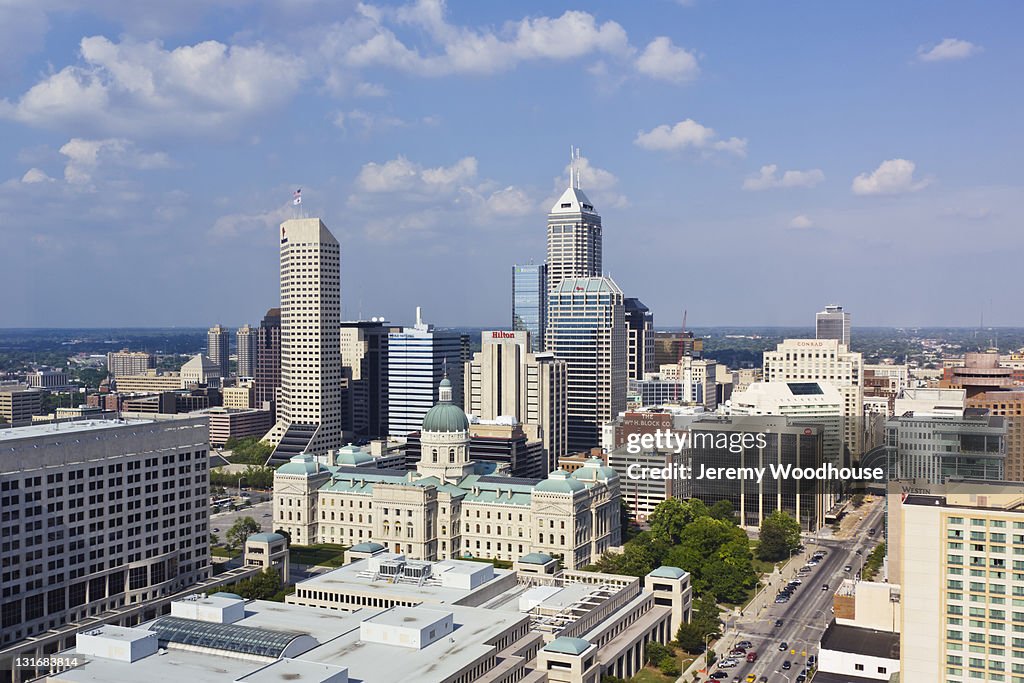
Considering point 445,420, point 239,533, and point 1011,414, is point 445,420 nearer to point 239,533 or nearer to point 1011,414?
point 239,533

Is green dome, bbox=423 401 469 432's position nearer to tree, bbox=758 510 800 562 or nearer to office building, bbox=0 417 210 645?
office building, bbox=0 417 210 645

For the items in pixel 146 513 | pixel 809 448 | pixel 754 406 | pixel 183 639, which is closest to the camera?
pixel 183 639

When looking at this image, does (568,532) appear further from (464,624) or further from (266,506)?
(266,506)

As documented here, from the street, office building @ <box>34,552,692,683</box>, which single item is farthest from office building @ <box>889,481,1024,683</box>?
office building @ <box>34,552,692,683</box>

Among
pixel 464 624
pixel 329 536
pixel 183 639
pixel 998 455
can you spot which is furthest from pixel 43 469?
pixel 998 455

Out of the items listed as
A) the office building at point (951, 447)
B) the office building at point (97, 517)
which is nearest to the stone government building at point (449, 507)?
the office building at point (97, 517)

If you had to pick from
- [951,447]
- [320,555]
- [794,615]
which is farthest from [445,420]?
[951,447]

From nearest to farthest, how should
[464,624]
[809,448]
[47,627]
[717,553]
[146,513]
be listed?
[464,624], [47,627], [146,513], [717,553], [809,448]
